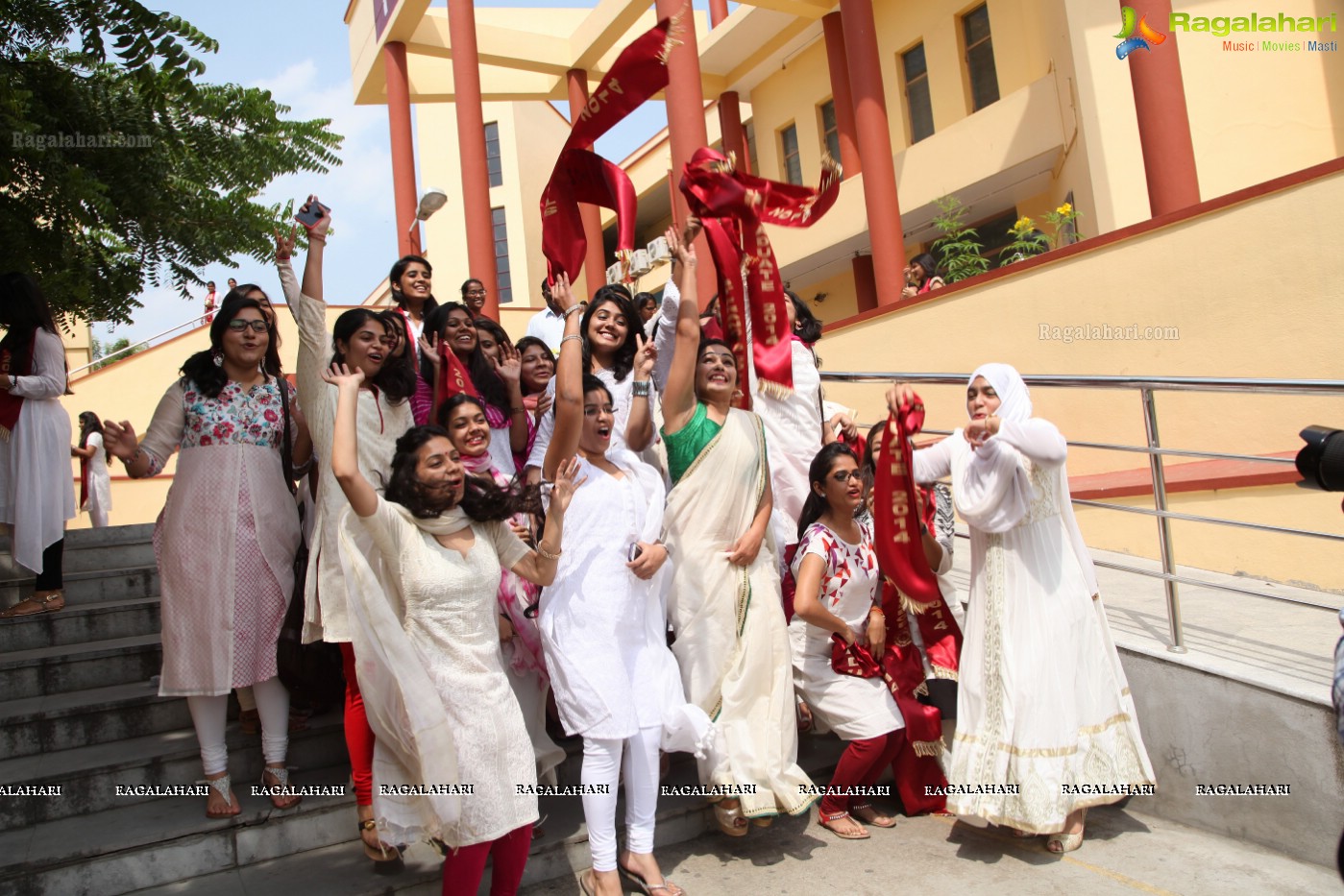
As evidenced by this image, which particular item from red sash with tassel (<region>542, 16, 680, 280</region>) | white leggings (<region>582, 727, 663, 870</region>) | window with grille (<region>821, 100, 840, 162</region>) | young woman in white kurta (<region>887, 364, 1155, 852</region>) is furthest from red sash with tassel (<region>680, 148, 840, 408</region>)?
window with grille (<region>821, 100, 840, 162</region>)

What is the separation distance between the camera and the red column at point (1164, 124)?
709 centimetres

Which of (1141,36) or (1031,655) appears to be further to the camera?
(1141,36)

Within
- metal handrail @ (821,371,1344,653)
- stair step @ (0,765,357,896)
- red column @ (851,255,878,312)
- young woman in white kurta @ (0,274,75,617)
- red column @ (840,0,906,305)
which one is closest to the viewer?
stair step @ (0,765,357,896)

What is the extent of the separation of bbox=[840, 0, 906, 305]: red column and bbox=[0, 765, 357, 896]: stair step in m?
8.68

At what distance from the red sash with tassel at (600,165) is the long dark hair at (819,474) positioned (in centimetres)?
121

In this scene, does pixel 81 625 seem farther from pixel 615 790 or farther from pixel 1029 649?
pixel 1029 649

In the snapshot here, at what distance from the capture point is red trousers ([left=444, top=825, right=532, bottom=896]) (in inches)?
115

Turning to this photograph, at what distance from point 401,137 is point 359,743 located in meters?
13.1

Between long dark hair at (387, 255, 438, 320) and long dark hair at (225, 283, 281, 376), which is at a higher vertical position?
long dark hair at (387, 255, 438, 320)

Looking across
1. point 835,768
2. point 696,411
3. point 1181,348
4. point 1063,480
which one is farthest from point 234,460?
point 1181,348

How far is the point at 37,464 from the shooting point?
5000 millimetres

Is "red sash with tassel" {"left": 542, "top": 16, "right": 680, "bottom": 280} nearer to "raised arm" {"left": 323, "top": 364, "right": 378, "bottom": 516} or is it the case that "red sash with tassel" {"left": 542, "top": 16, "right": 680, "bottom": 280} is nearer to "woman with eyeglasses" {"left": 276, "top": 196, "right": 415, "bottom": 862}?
"woman with eyeglasses" {"left": 276, "top": 196, "right": 415, "bottom": 862}

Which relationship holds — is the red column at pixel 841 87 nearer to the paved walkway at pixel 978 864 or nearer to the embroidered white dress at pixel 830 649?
the embroidered white dress at pixel 830 649

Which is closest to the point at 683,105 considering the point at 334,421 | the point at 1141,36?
the point at 1141,36
